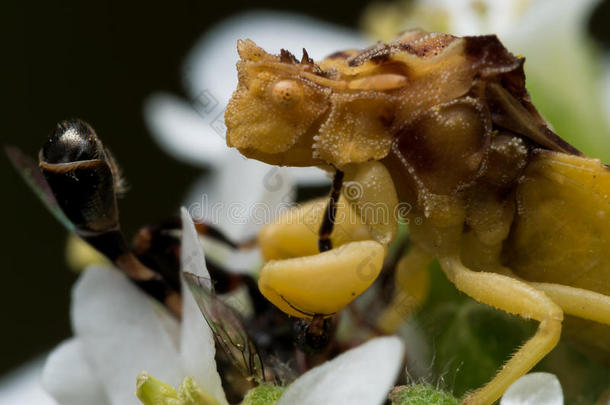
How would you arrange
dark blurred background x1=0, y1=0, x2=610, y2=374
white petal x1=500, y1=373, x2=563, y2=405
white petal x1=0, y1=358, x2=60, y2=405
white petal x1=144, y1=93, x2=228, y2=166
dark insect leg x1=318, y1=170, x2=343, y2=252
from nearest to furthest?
white petal x1=500, y1=373, x2=563, y2=405
dark insect leg x1=318, y1=170, x2=343, y2=252
white petal x1=0, y1=358, x2=60, y2=405
white petal x1=144, y1=93, x2=228, y2=166
dark blurred background x1=0, y1=0, x2=610, y2=374

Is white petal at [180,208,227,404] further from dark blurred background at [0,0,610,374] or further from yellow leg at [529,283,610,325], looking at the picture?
dark blurred background at [0,0,610,374]

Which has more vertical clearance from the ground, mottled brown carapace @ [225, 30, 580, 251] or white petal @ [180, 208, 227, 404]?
mottled brown carapace @ [225, 30, 580, 251]

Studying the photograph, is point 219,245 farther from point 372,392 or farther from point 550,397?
point 550,397

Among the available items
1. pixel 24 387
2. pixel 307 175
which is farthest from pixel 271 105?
pixel 24 387

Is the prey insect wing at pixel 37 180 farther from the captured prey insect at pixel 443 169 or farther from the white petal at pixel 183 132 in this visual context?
the white petal at pixel 183 132

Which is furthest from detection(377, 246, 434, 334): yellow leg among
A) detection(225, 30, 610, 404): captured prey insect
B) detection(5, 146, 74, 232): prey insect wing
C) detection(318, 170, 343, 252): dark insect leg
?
detection(5, 146, 74, 232): prey insect wing

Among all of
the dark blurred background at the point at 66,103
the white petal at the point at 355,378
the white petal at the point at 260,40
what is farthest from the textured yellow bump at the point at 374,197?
the dark blurred background at the point at 66,103

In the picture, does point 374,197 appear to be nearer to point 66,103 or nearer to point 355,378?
point 355,378
